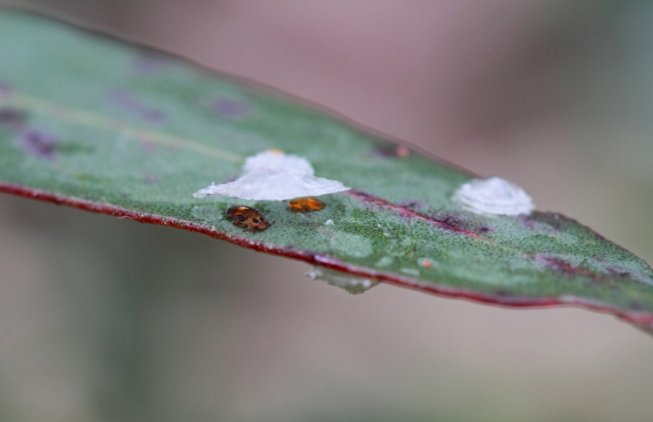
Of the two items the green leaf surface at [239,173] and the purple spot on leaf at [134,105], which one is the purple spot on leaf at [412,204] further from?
the purple spot on leaf at [134,105]

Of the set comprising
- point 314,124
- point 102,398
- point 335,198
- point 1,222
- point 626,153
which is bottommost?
point 102,398

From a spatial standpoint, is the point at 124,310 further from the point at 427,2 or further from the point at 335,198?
the point at 427,2

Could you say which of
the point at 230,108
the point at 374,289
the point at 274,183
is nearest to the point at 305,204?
the point at 274,183

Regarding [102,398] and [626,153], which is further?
[626,153]

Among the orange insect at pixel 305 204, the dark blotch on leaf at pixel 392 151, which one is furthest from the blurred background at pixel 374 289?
the orange insect at pixel 305 204

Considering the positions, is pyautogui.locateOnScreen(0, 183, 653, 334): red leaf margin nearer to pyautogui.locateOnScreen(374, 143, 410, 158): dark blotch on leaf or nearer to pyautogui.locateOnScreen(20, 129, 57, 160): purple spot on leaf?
pyautogui.locateOnScreen(20, 129, 57, 160): purple spot on leaf

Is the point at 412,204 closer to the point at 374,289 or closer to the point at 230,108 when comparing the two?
the point at 230,108

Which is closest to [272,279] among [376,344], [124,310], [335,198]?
[376,344]
